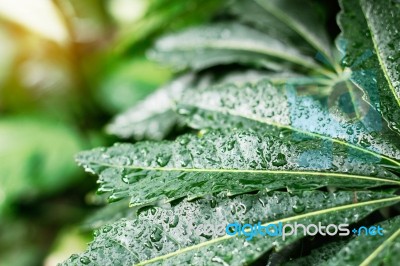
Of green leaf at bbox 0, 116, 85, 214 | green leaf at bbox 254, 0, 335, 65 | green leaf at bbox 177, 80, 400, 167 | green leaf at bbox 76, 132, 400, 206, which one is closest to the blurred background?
green leaf at bbox 0, 116, 85, 214

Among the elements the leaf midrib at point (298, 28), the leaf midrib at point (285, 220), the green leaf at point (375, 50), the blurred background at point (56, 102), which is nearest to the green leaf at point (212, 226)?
the leaf midrib at point (285, 220)

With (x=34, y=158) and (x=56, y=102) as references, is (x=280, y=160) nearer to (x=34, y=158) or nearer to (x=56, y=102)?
(x=34, y=158)

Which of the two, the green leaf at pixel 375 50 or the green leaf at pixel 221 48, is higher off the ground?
the green leaf at pixel 221 48

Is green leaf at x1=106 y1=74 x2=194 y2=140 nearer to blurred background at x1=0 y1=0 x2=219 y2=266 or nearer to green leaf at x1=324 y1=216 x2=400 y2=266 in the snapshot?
blurred background at x1=0 y1=0 x2=219 y2=266

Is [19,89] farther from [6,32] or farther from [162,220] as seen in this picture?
[162,220]

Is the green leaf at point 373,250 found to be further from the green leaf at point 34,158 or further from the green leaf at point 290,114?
the green leaf at point 34,158

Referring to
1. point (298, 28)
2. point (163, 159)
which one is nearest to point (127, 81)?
point (298, 28)

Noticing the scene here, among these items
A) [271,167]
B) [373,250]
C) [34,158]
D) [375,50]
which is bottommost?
[373,250]
